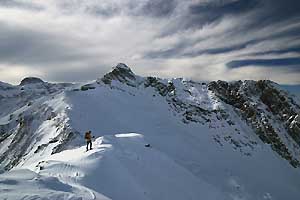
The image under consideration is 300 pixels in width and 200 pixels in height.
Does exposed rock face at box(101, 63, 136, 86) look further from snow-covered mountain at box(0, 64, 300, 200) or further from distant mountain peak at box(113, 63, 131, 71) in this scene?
snow-covered mountain at box(0, 64, 300, 200)

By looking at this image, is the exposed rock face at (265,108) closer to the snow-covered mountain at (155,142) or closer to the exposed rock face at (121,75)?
the snow-covered mountain at (155,142)

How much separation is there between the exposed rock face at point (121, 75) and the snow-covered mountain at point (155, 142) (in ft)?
0.60

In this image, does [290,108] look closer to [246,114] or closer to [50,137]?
[246,114]

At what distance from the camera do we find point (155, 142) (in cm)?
3484

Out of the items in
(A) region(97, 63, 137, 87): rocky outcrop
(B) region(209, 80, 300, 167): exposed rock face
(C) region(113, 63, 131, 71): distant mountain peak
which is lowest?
(B) region(209, 80, 300, 167): exposed rock face

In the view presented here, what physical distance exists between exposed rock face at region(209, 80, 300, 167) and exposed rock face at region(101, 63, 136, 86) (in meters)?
13.6

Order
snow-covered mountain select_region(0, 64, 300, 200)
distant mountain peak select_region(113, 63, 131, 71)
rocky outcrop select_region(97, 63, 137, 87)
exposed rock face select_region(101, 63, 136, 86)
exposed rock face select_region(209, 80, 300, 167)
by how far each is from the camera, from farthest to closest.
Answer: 1. distant mountain peak select_region(113, 63, 131, 71)
2. exposed rock face select_region(209, 80, 300, 167)
3. exposed rock face select_region(101, 63, 136, 86)
4. rocky outcrop select_region(97, 63, 137, 87)
5. snow-covered mountain select_region(0, 64, 300, 200)

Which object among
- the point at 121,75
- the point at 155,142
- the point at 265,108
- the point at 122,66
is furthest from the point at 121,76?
the point at 265,108

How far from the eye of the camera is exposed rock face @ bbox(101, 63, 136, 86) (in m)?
47.4

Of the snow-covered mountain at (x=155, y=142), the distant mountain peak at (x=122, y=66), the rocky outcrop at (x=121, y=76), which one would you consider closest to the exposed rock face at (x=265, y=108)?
the snow-covered mountain at (x=155, y=142)

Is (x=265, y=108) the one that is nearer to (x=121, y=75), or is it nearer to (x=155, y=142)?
(x=121, y=75)

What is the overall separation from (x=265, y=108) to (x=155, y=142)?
27.9 metres

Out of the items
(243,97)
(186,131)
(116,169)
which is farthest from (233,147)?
(116,169)

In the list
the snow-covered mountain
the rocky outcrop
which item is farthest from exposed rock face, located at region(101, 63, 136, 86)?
the snow-covered mountain
